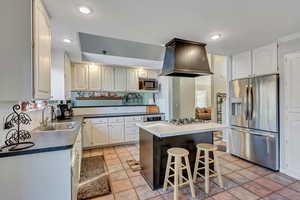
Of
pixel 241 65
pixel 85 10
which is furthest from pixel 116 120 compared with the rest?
pixel 241 65

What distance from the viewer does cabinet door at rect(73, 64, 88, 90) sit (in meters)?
4.17

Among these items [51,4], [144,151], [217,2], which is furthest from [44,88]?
[217,2]

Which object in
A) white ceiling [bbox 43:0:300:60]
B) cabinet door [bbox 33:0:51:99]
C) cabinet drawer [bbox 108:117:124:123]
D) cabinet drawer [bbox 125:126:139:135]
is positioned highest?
white ceiling [bbox 43:0:300:60]

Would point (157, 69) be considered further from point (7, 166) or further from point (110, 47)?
point (7, 166)

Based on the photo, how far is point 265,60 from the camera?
9.40ft

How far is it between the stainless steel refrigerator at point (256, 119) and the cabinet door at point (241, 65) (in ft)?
0.55

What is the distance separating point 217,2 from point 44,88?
6.93 feet

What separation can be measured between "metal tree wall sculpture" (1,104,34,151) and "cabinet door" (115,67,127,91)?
9.77 ft

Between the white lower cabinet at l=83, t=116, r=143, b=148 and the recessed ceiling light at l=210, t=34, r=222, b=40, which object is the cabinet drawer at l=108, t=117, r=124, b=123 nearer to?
the white lower cabinet at l=83, t=116, r=143, b=148

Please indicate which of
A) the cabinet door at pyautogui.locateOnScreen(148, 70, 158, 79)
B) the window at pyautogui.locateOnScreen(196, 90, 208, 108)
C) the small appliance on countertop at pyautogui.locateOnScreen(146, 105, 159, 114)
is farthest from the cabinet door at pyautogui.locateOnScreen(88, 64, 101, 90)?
the window at pyautogui.locateOnScreen(196, 90, 208, 108)

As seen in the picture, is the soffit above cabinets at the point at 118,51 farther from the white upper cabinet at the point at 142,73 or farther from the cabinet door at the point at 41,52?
the cabinet door at the point at 41,52

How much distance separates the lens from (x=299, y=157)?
2418 millimetres

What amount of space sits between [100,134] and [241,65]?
3886 millimetres

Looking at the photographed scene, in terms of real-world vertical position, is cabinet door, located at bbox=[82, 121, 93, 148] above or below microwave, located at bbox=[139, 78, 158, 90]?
below
